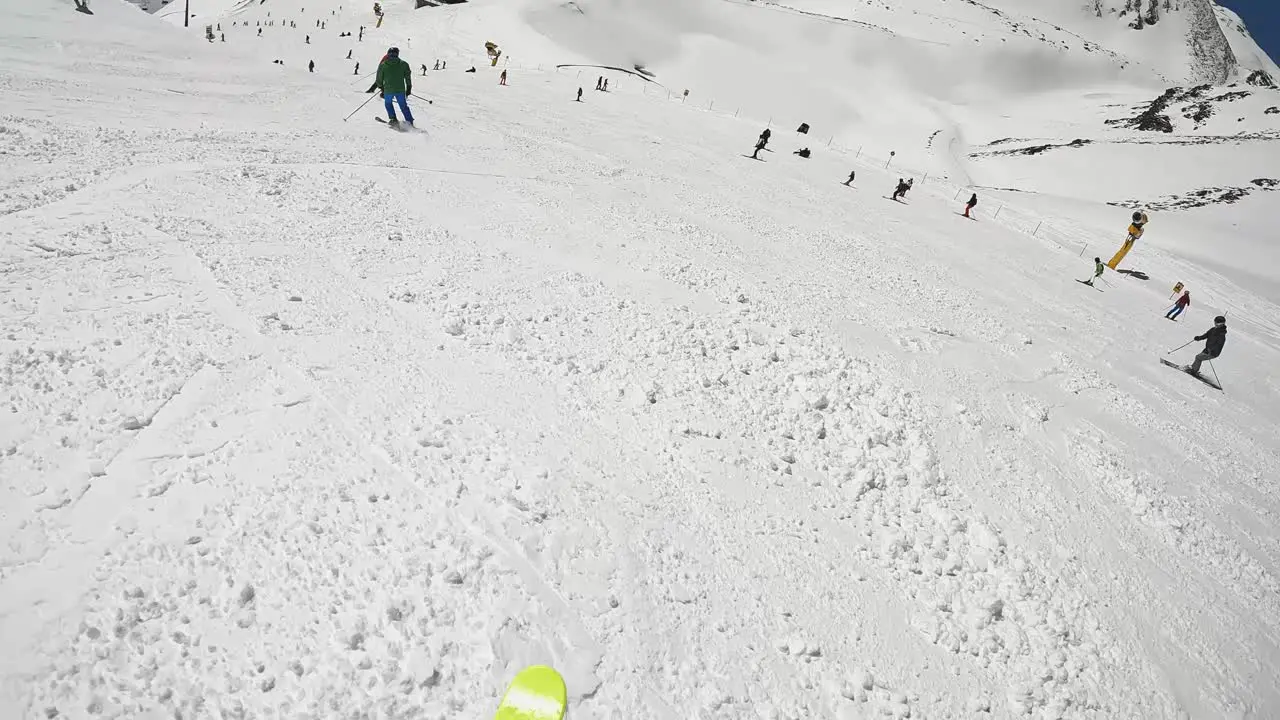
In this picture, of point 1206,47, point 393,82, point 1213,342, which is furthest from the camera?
point 1206,47

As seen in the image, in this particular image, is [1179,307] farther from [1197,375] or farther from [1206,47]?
[1206,47]

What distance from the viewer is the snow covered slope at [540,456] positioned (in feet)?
12.3

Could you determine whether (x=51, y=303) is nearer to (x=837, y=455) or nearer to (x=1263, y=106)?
(x=837, y=455)

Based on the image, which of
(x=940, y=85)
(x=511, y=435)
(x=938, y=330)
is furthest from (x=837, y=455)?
(x=940, y=85)

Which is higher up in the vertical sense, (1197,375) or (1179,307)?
(1179,307)

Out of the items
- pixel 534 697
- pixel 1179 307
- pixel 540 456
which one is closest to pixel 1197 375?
pixel 1179 307

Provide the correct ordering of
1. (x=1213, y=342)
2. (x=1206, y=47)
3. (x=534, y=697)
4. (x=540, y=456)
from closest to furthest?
(x=534, y=697) → (x=540, y=456) → (x=1213, y=342) → (x=1206, y=47)

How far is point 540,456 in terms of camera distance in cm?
542

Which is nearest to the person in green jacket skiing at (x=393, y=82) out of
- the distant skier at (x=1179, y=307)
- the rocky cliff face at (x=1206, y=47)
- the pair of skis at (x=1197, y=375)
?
the pair of skis at (x=1197, y=375)

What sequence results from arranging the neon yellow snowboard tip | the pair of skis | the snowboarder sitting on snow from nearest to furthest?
1. the neon yellow snowboard tip
2. the snowboarder sitting on snow
3. the pair of skis

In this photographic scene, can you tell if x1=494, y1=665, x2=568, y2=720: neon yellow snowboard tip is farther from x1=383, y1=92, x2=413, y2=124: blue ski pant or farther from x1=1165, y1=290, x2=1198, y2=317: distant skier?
x1=1165, y1=290, x2=1198, y2=317: distant skier

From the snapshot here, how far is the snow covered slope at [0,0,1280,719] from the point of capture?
3.74 meters

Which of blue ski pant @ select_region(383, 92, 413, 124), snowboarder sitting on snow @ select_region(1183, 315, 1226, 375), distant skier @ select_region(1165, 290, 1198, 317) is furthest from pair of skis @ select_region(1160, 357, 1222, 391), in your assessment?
blue ski pant @ select_region(383, 92, 413, 124)

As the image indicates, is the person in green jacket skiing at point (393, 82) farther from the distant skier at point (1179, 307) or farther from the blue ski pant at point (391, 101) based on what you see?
the distant skier at point (1179, 307)
